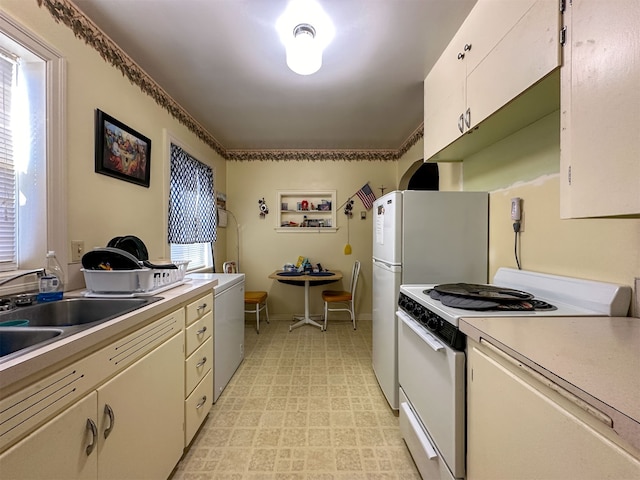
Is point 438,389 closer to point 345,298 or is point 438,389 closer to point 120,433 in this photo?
point 120,433

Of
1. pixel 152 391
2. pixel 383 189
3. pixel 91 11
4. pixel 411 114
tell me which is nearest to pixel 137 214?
pixel 91 11

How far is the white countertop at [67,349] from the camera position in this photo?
613mm

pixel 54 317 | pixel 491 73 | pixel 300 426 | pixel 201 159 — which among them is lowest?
pixel 300 426

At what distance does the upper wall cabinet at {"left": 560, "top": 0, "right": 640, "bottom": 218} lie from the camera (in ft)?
2.45

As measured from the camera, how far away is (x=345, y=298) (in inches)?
138

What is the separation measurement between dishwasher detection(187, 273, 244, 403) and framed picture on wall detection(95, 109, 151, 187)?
0.90 m

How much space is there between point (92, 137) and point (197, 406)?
68.3 inches

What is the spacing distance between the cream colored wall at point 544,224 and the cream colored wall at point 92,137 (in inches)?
102

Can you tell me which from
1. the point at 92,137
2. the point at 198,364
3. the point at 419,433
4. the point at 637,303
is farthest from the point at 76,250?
the point at 637,303

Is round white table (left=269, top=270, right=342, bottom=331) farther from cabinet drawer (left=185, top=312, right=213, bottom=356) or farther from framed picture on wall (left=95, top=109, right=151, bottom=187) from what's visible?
framed picture on wall (left=95, top=109, right=151, bottom=187)

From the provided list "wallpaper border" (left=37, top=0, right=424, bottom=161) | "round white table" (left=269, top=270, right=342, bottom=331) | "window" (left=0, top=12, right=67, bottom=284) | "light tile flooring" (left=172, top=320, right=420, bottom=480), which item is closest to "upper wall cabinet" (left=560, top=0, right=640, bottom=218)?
"light tile flooring" (left=172, top=320, right=420, bottom=480)

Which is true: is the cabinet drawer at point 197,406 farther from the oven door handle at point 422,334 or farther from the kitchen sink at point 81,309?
the oven door handle at point 422,334

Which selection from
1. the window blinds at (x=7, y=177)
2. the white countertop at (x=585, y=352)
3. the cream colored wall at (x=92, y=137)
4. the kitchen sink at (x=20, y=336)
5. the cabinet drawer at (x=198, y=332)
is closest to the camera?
the white countertop at (x=585, y=352)

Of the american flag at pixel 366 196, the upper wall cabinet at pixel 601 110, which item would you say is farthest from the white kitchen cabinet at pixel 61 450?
the american flag at pixel 366 196
